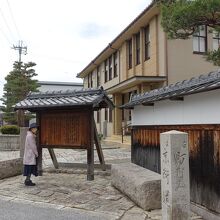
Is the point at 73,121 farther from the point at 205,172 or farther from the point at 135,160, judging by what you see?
the point at 205,172

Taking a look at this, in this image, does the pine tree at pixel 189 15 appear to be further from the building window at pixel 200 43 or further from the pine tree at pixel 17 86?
the pine tree at pixel 17 86

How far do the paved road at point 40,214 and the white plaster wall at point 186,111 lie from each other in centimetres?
254

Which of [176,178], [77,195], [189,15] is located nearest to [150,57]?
[189,15]

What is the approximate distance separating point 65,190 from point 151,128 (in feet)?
8.72

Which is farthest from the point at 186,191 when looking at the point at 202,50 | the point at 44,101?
the point at 202,50

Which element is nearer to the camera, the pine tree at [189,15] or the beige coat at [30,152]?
the pine tree at [189,15]

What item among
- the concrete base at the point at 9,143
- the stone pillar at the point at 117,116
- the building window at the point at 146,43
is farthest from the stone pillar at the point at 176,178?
the stone pillar at the point at 117,116

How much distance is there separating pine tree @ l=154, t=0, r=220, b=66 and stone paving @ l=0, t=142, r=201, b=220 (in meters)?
4.91

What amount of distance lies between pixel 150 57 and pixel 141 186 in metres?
16.0

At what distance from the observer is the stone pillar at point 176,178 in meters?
5.80

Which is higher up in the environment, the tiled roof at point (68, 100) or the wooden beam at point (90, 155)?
the tiled roof at point (68, 100)

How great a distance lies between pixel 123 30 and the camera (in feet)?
81.5

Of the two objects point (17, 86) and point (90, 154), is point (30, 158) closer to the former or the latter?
point (90, 154)

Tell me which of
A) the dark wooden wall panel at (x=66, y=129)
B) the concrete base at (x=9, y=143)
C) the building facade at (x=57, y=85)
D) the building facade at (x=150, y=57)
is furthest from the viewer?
the building facade at (x=57, y=85)
